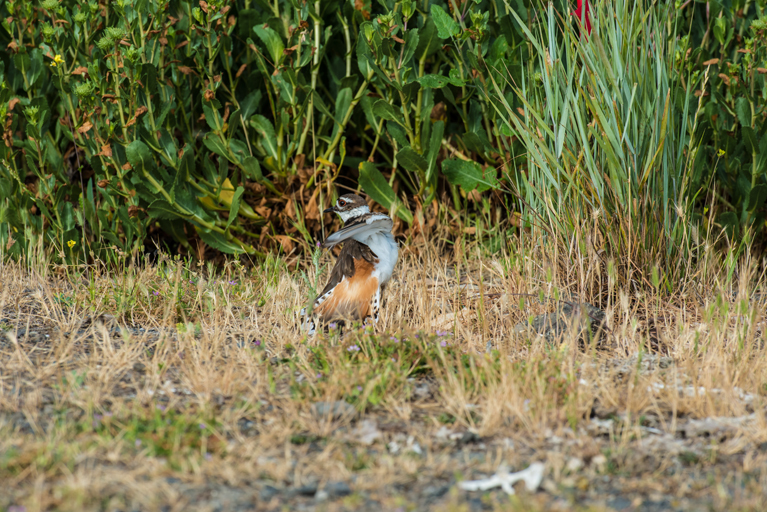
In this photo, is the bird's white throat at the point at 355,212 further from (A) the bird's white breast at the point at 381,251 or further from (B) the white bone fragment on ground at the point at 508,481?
(B) the white bone fragment on ground at the point at 508,481

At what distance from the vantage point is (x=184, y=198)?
5574 mm

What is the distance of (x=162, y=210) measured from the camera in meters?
5.50

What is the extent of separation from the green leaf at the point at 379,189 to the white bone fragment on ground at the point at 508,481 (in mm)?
3140

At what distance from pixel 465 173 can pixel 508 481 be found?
3168 millimetres

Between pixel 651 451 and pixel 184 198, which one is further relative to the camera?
pixel 184 198

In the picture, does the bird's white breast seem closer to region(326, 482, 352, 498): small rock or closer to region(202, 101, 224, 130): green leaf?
region(202, 101, 224, 130): green leaf

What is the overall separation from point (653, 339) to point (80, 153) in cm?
443

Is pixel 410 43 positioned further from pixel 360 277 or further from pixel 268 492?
pixel 268 492

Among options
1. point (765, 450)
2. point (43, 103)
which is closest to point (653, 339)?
point (765, 450)

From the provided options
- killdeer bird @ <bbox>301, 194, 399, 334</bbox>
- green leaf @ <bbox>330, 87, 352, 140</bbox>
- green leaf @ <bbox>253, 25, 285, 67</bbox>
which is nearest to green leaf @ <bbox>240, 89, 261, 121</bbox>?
green leaf @ <bbox>253, 25, 285, 67</bbox>

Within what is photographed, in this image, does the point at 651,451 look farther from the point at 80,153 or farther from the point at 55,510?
the point at 80,153

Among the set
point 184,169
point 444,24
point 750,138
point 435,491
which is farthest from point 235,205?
point 750,138

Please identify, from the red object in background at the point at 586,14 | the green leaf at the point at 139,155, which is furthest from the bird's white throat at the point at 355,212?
the red object in background at the point at 586,14

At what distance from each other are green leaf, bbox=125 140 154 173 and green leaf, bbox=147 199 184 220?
24 centimetres
